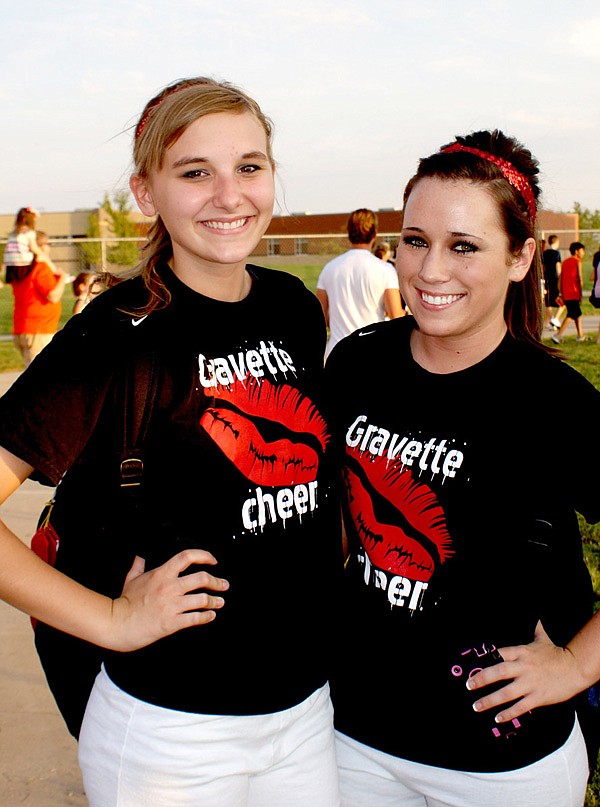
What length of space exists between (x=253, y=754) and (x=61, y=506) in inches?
26.7

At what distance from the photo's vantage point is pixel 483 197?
188 cm

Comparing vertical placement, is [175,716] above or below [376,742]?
above

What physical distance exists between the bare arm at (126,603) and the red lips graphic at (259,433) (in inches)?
9.1

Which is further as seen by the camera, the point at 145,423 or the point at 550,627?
the point at 550,627

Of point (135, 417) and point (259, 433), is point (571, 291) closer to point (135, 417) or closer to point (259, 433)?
point (259, 433)

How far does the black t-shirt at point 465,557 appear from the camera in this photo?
177 cm

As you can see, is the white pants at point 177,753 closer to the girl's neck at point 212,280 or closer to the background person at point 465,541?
the background person at point 465,541

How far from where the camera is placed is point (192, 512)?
1.70 m

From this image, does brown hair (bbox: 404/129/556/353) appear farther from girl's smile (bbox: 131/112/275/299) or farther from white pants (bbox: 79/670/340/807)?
white pants (bbox: 79/670/340/807)

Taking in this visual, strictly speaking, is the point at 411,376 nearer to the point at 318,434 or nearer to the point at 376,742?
the point at 318,434

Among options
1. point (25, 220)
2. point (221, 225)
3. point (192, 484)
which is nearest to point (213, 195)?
point (221, 225)

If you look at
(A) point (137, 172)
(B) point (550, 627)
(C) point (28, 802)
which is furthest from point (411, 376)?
(C) point (28, 802)

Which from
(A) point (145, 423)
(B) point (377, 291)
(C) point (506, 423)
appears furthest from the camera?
(B) point (377, 291)

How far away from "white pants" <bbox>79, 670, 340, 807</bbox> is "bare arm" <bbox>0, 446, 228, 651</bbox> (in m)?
0.17
